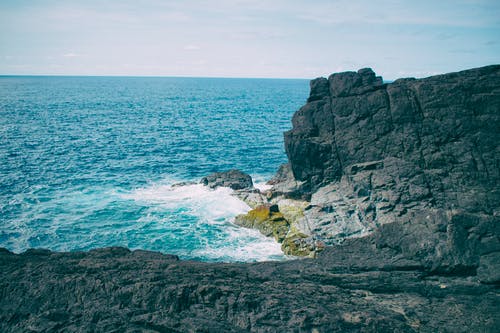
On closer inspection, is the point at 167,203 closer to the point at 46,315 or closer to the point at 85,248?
the point at 85,248

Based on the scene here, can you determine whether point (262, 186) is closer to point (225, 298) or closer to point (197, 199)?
point (197, 199)

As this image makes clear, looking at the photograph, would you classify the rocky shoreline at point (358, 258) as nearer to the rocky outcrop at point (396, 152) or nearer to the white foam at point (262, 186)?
the rocky outcrop at point (396, 152)

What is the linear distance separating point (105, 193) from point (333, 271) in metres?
36.9

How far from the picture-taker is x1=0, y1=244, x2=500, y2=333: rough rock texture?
45.8ft

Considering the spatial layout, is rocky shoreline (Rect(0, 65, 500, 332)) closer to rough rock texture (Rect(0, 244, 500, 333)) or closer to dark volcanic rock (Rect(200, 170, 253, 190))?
rough rock texture (Rect(0, 244, 500, 333))

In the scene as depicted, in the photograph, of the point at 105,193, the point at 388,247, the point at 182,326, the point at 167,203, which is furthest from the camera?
the point at 105,193

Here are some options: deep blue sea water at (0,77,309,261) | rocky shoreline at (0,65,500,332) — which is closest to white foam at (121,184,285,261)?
deep blue sea water at (0,77,309,261)

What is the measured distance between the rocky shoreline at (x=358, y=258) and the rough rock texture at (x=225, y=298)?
0.06m

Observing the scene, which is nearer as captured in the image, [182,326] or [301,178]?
[182,326]

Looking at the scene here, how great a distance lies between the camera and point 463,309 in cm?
1586

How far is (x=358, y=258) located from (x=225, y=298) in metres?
9.35

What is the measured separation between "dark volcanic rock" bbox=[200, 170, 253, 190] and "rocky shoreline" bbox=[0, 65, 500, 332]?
1006 cm

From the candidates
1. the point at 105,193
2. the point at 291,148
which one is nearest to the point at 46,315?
the point at 291,148

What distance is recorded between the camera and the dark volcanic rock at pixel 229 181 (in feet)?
158
